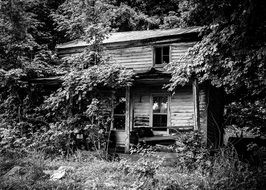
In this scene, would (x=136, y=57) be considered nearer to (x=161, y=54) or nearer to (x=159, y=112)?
(x=161, y=54)

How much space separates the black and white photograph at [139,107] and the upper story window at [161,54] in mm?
91

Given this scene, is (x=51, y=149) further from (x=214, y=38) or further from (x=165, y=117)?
(x=214, y=38)

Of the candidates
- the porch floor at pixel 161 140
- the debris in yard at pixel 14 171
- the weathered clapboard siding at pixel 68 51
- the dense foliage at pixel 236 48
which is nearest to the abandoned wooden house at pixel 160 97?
the porch floor at pixel 161 140

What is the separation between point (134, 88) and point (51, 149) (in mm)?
5894

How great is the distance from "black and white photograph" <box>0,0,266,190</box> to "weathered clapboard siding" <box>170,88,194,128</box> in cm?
5

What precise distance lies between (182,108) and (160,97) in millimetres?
1464

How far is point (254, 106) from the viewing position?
688cm

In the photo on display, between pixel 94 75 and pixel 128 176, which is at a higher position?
pixel 94 75

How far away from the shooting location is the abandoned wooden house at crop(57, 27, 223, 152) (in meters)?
12.5

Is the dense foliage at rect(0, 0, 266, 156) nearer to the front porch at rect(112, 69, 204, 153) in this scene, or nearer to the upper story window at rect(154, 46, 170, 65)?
the front porch at rect(112, 69, 204, 153)

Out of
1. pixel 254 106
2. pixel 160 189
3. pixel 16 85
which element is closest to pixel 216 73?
pixel 254 106

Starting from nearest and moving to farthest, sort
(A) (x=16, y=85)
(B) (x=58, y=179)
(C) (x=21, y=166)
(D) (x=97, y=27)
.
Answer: (B) (x=58, y=179), (C) (x=21, y=166), (D) (x=97, y=27), (A) (x=16, y=85)

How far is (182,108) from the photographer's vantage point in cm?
1302

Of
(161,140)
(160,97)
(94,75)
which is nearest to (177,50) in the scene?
(160,97)
